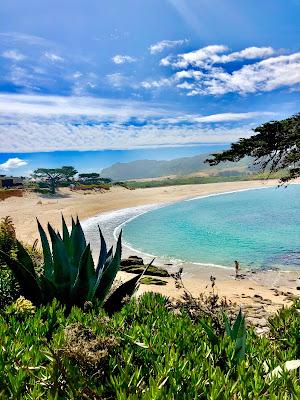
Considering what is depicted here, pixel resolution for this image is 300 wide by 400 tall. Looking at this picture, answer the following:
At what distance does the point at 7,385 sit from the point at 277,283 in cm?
1229

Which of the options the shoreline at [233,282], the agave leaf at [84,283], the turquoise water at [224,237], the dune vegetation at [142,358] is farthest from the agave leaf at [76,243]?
the turquoise water at [224,237]

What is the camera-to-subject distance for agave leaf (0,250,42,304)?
4727mm

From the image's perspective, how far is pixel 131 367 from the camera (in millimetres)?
2590

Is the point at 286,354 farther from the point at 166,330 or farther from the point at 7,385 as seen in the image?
the point at 7,385

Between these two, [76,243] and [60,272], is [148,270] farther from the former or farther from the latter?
[60,272]

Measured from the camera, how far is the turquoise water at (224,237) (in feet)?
58.6

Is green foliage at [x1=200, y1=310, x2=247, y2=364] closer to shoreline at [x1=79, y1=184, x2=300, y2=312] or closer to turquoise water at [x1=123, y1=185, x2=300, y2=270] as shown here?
shoreline at [x1=79, y1=184, x2=300, y2=312]

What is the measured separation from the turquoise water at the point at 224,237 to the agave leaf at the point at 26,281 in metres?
12.8

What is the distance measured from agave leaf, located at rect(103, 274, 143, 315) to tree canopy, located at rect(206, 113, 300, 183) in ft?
31.9

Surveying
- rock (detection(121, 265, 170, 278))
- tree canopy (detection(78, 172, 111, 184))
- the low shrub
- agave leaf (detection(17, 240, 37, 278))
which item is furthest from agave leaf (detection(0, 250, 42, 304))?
tree canopy (detection(78, 172, 111, 184))

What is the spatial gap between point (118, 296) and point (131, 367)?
8.00ft

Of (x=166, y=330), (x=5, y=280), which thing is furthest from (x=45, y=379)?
(x=5, y=280)

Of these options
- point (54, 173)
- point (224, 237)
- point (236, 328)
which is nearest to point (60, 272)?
point (236, 328)

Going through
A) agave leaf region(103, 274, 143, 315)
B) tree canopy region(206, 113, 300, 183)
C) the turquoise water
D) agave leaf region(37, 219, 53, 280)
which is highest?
tree canopy region(206, 113, 300, 183)
